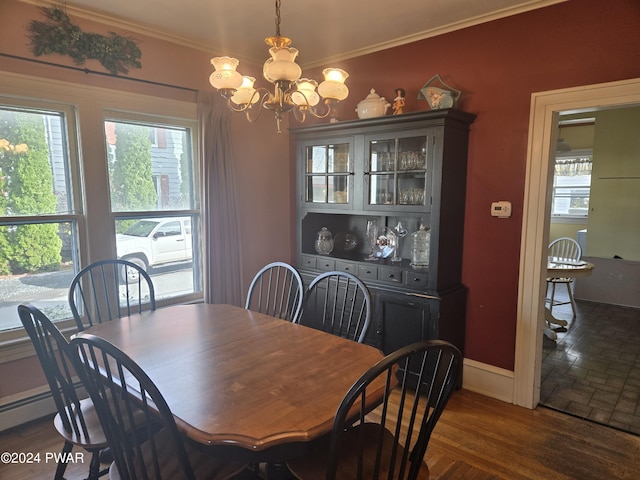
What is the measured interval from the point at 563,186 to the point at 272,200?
5159 mm

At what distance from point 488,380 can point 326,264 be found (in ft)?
4.86

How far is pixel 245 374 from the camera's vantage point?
1595 mm

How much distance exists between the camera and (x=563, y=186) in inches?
257

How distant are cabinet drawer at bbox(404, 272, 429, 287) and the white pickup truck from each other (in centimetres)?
178

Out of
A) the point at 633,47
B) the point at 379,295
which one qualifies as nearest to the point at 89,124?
the point at 379,295

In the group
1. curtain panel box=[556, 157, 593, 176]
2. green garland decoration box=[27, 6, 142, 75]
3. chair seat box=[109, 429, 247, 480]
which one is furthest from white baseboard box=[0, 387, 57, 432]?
curtain panel box=[556, 157, 593, 176]

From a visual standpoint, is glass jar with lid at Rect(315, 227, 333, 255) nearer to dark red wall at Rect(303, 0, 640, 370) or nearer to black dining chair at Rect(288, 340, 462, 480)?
dark red wall at Rect(303, 0, 640, 370)

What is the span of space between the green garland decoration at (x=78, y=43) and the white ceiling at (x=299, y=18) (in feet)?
0.28

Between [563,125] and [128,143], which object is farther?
[563,125]

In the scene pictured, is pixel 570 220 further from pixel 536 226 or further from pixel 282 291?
pixel 282 291

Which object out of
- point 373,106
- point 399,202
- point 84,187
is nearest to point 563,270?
point 399,202

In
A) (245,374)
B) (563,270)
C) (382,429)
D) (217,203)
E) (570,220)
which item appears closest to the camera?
(382,429)

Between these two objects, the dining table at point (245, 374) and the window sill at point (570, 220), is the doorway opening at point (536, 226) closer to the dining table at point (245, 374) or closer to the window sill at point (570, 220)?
the dining table at point (245, 374)

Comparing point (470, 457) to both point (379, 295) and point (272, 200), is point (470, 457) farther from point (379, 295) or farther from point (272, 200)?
point (272, 200)
